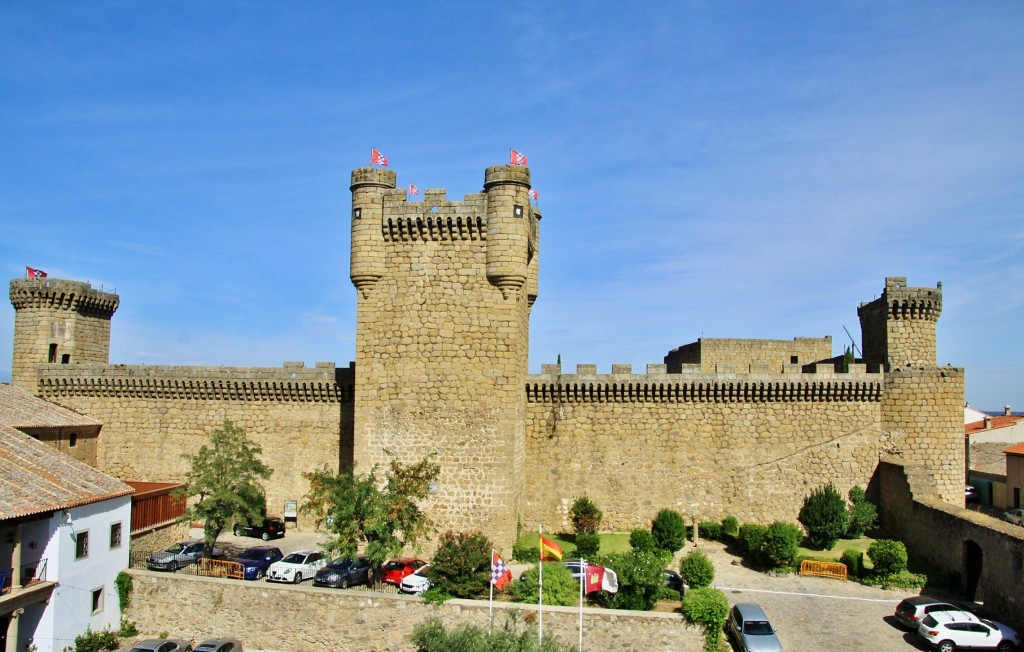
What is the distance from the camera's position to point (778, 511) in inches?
1146

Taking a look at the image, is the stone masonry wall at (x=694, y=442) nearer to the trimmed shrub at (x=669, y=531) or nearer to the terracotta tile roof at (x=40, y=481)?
the trimmed shrub at (x=669, y=531)

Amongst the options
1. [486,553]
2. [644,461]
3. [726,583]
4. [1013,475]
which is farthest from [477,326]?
[1013,475]

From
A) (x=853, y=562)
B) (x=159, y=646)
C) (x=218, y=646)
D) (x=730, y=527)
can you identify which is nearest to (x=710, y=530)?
(x=730, y=527)

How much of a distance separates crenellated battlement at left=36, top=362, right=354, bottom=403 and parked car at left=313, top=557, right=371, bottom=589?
315 inches

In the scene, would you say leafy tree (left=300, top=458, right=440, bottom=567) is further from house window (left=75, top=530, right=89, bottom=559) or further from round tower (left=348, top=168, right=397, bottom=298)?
house window (left=75, top=530, right=89, bottom=559)

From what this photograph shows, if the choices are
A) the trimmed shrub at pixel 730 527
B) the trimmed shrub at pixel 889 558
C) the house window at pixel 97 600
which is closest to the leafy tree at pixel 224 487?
the house window at pixel 97 600

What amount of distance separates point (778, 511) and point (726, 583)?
606cm

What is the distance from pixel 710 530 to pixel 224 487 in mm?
17540

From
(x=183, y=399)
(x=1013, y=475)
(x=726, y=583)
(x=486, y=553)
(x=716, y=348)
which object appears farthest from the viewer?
(x=716, y=348)

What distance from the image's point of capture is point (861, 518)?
2784cm

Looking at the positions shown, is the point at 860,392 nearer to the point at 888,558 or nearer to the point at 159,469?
the point at 888,558

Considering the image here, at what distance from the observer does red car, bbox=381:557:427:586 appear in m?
23.0

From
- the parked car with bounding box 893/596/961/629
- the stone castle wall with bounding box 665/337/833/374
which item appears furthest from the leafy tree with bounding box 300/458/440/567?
the stone castle wall with bounding box 665/337/833/374

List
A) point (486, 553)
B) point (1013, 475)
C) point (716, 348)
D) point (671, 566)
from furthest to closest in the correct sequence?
point (716, 348), point (1013, 475), point (671, 566), point (486, 553)
